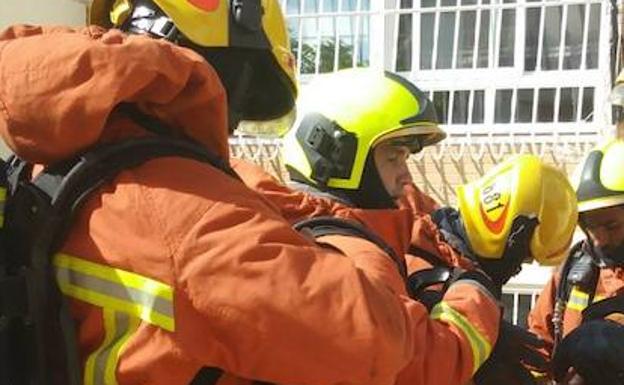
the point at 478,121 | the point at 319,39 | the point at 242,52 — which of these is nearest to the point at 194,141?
the point at 242,52

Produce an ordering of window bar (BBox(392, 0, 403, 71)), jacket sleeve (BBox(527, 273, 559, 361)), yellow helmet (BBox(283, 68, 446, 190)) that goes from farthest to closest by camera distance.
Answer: window bar (BBox(392, 0, 403, 71)), jacket sleeve (BBox(527, 273, 559, 361)), yellow helmet (BBox(283, 68, 446, 190))

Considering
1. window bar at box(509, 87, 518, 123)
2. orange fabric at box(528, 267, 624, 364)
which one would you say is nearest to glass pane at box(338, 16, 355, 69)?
window bar at box(509, 87, 518, 123)

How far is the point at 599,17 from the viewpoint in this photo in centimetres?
661

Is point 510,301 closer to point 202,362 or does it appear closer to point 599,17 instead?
point 599,17

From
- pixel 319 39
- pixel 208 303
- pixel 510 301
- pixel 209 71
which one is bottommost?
pixel 510 301

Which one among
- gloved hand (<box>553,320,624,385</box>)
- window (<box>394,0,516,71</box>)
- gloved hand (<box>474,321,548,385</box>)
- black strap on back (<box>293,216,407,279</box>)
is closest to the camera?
black strap on back (<box>293,216,407,279</box>)

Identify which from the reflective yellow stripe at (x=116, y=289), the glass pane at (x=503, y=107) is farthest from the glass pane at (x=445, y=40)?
the reflective yellow stripe at (x=116, y=289)

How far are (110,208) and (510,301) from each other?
5.10 metres

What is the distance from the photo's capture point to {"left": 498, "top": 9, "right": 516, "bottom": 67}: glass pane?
22.4ft

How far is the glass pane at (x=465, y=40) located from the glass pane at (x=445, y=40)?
64 millimetres

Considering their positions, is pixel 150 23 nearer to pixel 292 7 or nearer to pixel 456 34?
pixel 456 34

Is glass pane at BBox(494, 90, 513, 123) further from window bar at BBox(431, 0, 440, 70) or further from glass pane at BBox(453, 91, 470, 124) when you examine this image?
window bar at BBox(431, 0, 440, 70)

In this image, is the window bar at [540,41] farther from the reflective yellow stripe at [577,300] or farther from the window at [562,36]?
the reflective yellow stripe at [577,300]

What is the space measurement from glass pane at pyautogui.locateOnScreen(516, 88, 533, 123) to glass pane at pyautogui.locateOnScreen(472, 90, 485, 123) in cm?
24
